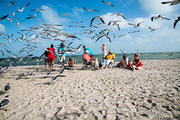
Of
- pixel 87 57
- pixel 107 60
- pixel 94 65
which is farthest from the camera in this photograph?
pixel 107 60

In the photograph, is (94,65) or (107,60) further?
(107,60)

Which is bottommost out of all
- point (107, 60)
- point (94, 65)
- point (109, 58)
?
point (94, 65)

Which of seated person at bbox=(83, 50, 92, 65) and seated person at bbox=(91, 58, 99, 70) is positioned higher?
seated person at bbox=(83, 50, 92, 65)

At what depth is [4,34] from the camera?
6609mm

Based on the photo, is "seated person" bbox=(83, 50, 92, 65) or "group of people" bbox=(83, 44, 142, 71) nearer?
"group of people" bbox=(83, 44, 142, 71)

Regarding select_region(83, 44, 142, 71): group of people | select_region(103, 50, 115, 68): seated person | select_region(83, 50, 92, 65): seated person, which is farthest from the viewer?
select_region(103, 50, 115, 68): seated person

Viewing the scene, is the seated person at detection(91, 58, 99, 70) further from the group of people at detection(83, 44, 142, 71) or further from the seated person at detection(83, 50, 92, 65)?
the seated person at detection(83, 50, 92, 65)

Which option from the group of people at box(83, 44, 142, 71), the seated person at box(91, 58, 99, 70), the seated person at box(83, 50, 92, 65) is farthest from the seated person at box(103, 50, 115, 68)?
the seated person at box(83, 50, 92, 65)

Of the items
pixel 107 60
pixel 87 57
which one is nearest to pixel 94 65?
pixel 87 57

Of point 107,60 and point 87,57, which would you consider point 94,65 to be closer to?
point 87,57

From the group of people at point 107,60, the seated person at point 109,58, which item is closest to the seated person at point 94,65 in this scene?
the group of people at point 107,60

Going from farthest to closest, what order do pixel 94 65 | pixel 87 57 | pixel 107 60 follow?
1. pixel 107 60
2. pixel 94 65
3. pixel 87 57

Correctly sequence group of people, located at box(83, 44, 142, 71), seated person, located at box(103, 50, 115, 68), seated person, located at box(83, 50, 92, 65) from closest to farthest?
group of people, located at box(83, 44, 142, 71) → seated person, located at box(83, 50, 92, 65) → seated person, located at box(103, 50, 115, 68)

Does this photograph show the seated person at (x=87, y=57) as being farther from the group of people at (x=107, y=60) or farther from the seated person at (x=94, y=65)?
the seated person at (x=94, y=65)
